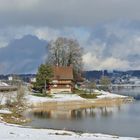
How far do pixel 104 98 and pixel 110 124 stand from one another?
48.4 metres

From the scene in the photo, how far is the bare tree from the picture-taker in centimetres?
11994

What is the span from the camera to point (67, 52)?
120125 mm

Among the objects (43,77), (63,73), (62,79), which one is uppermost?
(63,73)

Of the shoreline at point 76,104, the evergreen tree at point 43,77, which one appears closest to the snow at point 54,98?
the shoreline at point 76,104

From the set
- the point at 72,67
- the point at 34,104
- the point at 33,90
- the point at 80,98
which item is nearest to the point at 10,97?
the point at 34,104

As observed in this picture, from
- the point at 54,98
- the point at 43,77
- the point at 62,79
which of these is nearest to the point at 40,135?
the point at 54,98

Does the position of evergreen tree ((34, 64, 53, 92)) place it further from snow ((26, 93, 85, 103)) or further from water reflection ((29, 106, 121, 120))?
water reflection ((29, 106, 121, 120))

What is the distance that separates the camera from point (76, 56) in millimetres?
120125

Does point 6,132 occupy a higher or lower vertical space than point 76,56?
lower

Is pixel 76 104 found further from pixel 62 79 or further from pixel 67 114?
pixel 67 114

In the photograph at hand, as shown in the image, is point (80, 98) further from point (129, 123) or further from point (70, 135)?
point (70, 135)

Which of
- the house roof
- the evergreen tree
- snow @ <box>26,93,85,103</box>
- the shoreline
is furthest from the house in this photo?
the shoreline

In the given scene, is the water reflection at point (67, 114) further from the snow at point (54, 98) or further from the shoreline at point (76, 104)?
the snow at point (54, 98)

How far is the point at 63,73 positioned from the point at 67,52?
7751 millimetres
